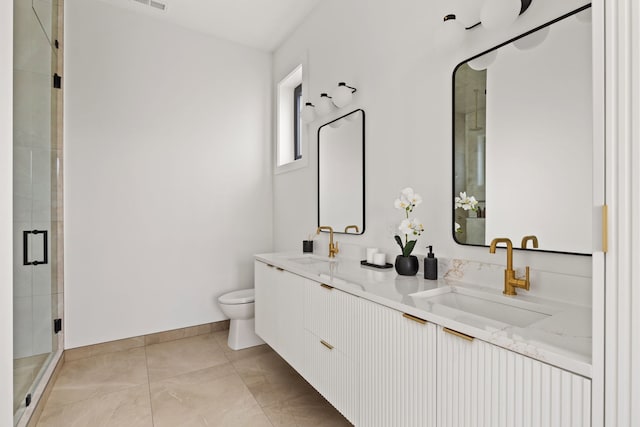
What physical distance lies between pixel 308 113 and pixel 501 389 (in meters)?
2.24

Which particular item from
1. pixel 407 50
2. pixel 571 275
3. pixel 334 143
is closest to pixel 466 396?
pixel 571 275

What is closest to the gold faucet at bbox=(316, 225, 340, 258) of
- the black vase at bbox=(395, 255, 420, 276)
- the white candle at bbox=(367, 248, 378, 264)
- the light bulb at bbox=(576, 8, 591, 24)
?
the white candle at bbox=(367, 248, 378, 264)

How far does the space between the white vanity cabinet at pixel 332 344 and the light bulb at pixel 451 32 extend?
118 cm

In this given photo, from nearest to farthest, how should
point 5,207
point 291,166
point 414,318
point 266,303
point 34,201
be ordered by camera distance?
point 414,318
point 5,207
point 34,201
point 266,303
point 291,166

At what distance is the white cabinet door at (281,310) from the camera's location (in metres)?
1.94

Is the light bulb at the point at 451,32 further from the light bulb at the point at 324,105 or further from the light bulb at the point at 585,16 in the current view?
the light bulb at the point at 324,105

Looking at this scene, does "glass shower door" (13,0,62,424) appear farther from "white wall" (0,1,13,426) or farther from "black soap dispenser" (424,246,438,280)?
"black soap dispenser" (424,246,438,280)

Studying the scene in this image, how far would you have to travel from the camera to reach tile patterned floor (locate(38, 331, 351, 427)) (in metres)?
1.83

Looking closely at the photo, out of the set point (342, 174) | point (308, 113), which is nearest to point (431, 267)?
point (342, 174)

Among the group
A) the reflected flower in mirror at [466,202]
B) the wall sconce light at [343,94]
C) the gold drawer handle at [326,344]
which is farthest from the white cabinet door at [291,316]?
the wall sconce light at [343,94]

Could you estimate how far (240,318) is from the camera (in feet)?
9.04

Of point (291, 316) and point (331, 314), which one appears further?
point (291, 316)

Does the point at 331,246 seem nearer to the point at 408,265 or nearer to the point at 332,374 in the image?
the point at 408,265

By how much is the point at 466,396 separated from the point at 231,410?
1421 millimetres
